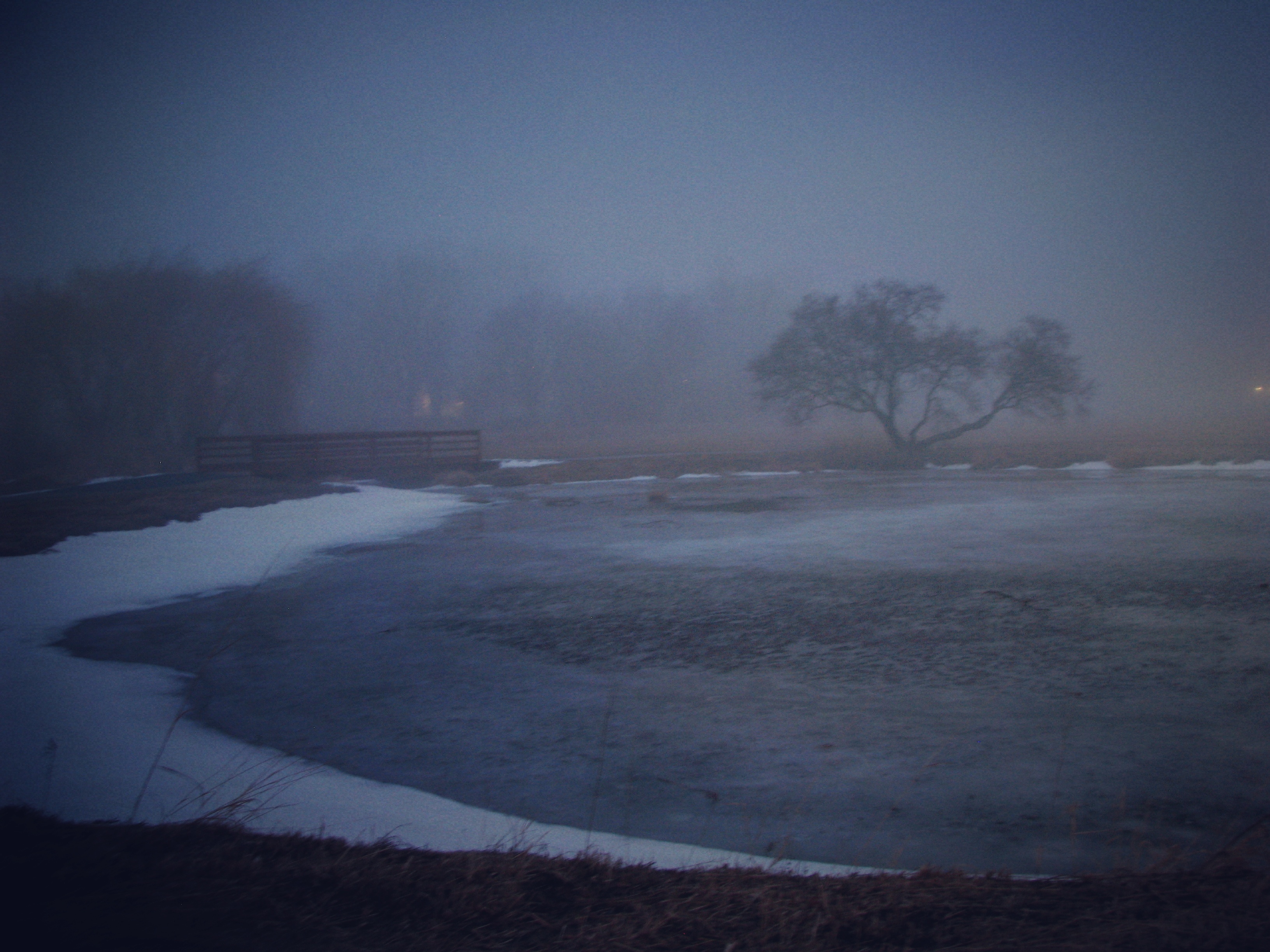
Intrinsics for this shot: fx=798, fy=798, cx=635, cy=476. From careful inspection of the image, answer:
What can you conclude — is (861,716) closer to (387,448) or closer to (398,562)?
(398,562)

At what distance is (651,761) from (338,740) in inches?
75.6

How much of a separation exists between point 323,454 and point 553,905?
27.8 meters

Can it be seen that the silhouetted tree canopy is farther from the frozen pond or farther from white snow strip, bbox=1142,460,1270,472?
white snow strip, bbox=1142,460,1270,472

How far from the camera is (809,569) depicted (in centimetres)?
995

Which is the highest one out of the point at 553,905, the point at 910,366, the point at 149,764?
the point at 910,366

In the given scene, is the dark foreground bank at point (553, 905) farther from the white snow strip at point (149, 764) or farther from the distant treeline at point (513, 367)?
the distant treeline at point (513, 367)

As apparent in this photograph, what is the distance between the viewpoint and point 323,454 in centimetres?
2806

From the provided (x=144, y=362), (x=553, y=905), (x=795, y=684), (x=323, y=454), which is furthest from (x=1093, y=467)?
(x=144, y=362)

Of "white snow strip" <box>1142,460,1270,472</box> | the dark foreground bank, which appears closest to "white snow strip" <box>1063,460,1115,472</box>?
"white snow strip" <box>1142,460,1270,472</box>

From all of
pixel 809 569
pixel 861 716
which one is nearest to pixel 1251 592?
pixel 809 569

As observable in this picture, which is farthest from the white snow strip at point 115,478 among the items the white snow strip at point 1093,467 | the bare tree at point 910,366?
the white snow strip at point 1093,467

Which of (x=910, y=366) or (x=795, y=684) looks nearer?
(x=795, y=684)

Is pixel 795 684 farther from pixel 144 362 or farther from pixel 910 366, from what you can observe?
pixel 144 362

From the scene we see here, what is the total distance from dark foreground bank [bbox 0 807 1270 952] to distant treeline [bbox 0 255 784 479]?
2692cm
